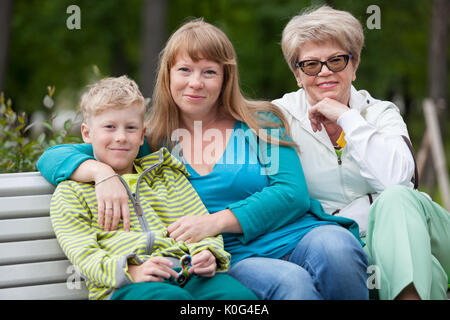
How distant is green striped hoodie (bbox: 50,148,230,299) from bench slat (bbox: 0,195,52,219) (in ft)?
0.55

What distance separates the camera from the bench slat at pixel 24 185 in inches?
112

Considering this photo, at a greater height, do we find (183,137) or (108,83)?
(108,83)

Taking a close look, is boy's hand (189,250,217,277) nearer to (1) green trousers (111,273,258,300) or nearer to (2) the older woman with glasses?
(1) green trousers (111,273,258,300)

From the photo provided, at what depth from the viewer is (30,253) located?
9.04ft

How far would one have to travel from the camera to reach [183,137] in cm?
312

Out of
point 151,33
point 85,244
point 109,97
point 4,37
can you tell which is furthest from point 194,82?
point 4,37

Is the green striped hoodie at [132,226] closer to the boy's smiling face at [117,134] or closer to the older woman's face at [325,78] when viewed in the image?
the boy's smiling face at [117,134]

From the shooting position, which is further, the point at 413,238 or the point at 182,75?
the point at 182,75

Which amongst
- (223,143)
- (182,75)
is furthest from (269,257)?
(182,75)

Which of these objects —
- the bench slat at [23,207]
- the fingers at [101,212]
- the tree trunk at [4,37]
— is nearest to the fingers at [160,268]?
the fingers at [101,212]

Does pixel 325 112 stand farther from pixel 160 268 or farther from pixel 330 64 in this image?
pixel 160 268
